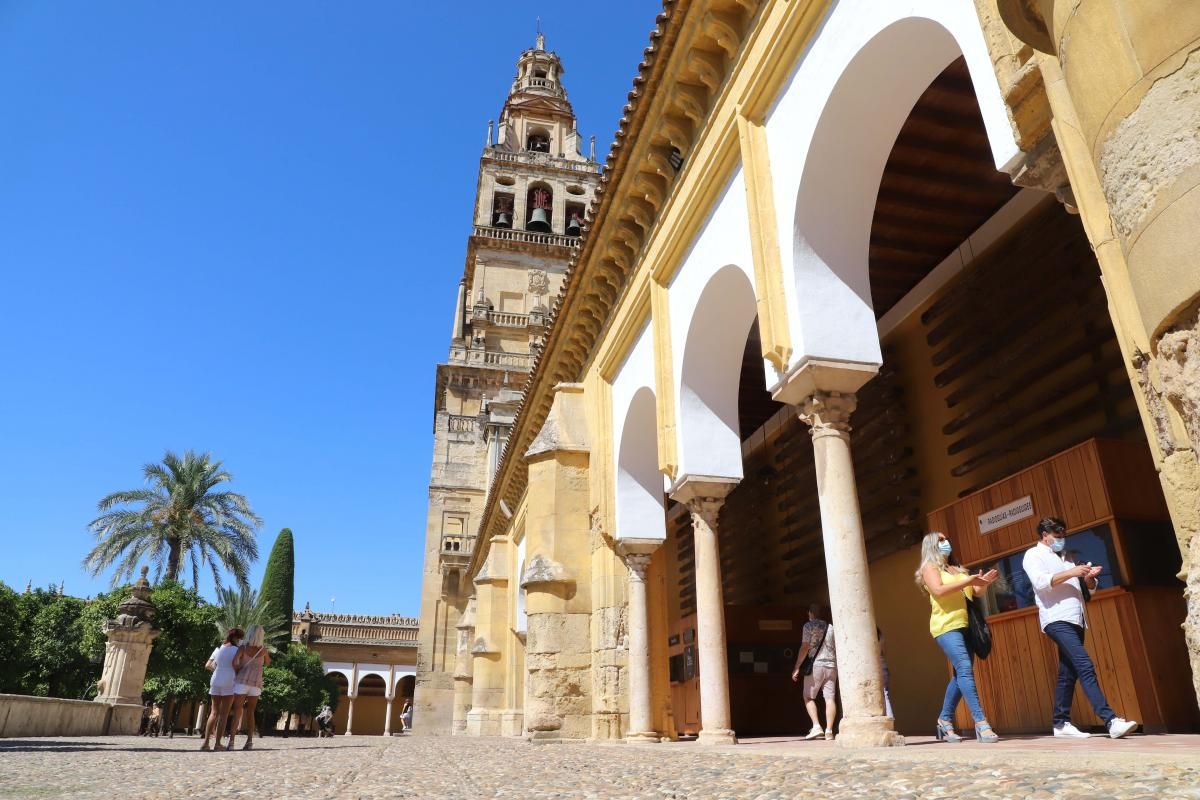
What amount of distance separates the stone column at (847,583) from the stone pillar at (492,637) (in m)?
15.9

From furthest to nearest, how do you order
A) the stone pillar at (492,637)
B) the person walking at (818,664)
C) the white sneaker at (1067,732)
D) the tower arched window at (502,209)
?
1. the tower arched window at (502,209)
2. the stone pillar at (492,637)
3. the person walking at (818,664)
4. the white sneaker at (1067,732)

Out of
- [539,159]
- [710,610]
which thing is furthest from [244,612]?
[710,610]

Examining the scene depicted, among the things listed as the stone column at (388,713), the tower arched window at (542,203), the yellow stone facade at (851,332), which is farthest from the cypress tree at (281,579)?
the yellow stone facade at (851,332)

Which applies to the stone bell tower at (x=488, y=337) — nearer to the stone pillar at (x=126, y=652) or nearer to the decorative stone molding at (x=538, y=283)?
the decorative stone molding at (x=538, y=283)

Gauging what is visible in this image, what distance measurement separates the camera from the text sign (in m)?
6.62

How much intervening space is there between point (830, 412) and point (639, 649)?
443 centimetres

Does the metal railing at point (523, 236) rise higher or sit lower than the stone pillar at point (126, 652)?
higher

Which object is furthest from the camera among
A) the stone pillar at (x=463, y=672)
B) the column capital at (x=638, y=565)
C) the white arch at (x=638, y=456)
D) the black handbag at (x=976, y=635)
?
the stone pillar at (x=463, y=672)

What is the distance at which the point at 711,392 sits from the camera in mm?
8047

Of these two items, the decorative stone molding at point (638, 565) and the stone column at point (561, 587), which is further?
the stone column at point (561, 587)

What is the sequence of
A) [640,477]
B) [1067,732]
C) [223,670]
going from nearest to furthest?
[1067,732] < [223,670] < [640,477]

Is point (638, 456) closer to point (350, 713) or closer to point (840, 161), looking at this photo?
point (840, 161)

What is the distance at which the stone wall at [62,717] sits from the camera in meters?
11.2

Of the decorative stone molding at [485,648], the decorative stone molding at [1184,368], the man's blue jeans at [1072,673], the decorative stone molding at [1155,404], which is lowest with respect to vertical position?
the man's blue jeans at [1072,673]
